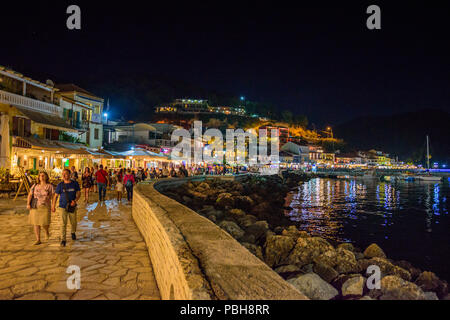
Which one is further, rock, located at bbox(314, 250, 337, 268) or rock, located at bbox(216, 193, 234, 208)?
rock, located at bbox(216, 193, 234, 208)

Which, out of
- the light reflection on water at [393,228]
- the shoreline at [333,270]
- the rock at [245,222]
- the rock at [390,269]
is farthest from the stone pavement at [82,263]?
the light reflection on water at [393,228]

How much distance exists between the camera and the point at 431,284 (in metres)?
6.43

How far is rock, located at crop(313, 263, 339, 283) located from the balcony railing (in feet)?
64.1

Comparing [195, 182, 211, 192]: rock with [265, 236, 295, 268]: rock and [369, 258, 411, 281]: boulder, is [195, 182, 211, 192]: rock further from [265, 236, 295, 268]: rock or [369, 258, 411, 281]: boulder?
[369, 258, 411, 281]: boulder

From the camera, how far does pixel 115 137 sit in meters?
40.3

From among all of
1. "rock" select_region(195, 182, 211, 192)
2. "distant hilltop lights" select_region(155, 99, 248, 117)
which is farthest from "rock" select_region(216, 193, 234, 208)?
"distant hilltop lights" select_region(155, 99, 248, 117)

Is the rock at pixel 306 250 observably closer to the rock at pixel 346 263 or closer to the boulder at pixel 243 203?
the rock at pixel 346 263

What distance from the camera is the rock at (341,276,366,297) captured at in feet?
17.3

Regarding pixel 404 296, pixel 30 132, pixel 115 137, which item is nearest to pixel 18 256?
pixel 404 296

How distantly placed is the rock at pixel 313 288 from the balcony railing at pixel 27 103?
779 inches

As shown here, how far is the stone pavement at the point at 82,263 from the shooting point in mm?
3990

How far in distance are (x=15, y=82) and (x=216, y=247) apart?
2209 cm

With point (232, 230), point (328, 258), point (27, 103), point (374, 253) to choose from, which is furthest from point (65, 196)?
point (27, 103)

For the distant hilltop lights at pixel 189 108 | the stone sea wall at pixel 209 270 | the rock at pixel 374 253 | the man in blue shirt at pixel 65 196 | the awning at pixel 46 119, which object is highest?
the distant hilltop lights at pixel 189 108
